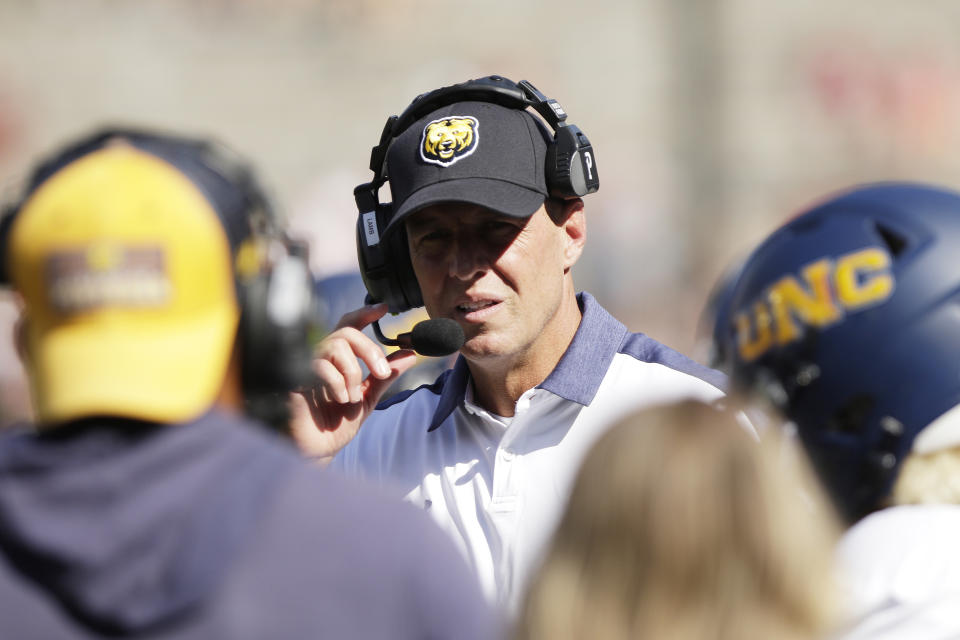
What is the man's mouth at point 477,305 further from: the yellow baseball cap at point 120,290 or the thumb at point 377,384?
the yellow baseball cap at point 120,290

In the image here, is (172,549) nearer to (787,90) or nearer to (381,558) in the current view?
(381,558)

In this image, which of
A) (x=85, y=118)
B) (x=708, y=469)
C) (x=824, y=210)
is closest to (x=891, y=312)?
(x=824, y=210)

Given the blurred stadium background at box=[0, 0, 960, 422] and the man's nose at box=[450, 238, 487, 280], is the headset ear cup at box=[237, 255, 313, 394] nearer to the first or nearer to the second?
the man's nose at box=[450, 238, 487, 280]

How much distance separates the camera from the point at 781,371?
2.31 meters

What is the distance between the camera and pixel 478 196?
9.83 ft

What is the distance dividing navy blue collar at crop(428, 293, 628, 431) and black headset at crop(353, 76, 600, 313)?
0.96 ft

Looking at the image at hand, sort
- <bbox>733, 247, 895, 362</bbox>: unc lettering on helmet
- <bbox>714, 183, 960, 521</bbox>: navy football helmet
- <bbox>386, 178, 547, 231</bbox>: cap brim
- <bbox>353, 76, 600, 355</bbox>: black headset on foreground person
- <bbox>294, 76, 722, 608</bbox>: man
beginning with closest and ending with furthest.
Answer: <bbox>714, 183, 960, 521</bbox>: navy football helmet < <bbox>733, 247, 895, 362</bbox>: unc lettering on helmet < <bbox>294, 76, 722, 608</bbox>: man < <bbox>386, 178, 547, 231</bbox>: cap brim < <bbox>353, 76, 600, 355</bbox>: black headset on foreground person

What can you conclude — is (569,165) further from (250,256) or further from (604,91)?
(604,91)

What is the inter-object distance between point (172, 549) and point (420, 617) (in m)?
0.33

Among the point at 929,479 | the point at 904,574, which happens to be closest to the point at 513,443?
the point at 929,479

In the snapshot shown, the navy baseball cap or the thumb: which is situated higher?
the navy baseball cap

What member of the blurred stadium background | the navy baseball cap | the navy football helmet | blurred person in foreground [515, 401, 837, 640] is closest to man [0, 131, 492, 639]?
blurred person in foreground [515, 401, 837, 640]

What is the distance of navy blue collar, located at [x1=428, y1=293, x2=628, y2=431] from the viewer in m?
2.92

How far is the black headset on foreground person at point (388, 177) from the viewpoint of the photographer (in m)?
3.10
